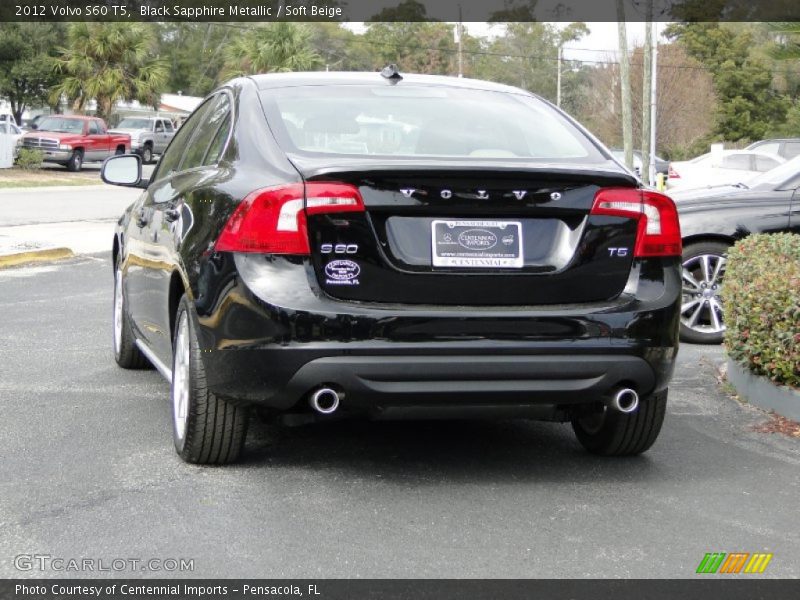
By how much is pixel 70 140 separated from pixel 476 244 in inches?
1475

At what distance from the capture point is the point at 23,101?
5253 cm

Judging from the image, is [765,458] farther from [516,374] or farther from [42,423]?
[42,423]

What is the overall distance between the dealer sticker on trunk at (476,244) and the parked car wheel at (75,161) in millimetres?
37527

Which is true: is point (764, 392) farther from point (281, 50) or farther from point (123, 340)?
point (281, 50)

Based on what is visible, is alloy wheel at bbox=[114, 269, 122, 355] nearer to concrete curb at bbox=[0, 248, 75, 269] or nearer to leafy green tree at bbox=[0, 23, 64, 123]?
concrete curb at bbox=[0, 248, 75, 269]

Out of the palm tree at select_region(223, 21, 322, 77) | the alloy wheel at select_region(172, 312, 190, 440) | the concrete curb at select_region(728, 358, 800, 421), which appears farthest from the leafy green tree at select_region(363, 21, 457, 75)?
the alloy wheel at select_region(172, 312, 190, 440)

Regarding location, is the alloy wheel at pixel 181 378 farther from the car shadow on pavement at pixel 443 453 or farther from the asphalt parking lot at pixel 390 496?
the car shadow on pavement at pixel 443 453

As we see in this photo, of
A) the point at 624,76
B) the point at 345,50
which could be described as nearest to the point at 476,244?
the point at 624,76

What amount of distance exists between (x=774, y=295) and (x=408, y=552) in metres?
3.22

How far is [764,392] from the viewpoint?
692 centimetres

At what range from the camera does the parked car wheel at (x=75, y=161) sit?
4069 centimetres

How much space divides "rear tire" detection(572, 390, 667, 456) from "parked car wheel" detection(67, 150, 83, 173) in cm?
3705

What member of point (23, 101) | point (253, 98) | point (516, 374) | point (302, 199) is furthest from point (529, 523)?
point (23, 101)

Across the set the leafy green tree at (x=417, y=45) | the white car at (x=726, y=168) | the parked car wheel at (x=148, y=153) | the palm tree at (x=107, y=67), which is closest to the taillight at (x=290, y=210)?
the white car at (x=726, y=168)
